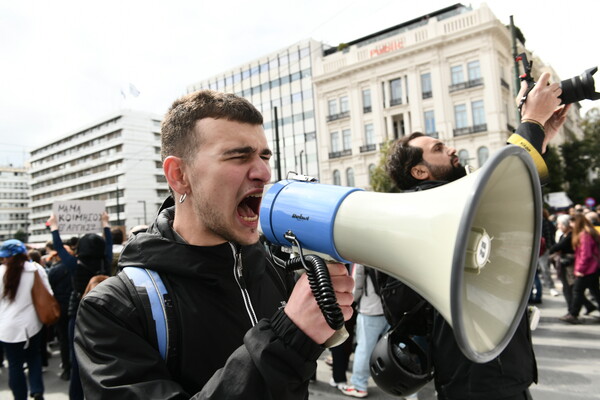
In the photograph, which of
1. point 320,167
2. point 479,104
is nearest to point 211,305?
point 479,104

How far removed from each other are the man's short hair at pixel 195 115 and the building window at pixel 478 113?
31.1 meters

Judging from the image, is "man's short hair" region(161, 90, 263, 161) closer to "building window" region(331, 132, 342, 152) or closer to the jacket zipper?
the jacket zipper

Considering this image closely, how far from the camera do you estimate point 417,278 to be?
0.87 metres

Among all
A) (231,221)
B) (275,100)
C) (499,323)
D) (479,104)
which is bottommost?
(499,323)

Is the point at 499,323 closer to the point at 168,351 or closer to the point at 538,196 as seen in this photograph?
the point at 538,196

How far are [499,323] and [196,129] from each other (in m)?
1.02

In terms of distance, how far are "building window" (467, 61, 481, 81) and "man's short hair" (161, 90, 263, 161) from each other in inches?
1251

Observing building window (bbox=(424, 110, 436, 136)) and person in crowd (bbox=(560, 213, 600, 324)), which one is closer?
person in crowd (bbox=(560, 213, 600, 324))

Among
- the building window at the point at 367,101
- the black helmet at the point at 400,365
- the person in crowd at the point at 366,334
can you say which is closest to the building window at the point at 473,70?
the building window at the point at 367,101

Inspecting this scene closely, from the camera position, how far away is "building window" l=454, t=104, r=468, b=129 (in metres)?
29.9

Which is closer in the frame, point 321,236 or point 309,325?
point 309,325

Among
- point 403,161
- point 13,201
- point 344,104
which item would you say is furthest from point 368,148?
point 13,201

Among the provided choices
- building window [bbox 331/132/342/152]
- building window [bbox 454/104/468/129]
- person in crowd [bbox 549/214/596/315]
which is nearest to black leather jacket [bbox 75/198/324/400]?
person in crowd [bbox 549/214/596/315]

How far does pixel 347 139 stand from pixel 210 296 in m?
34.4
